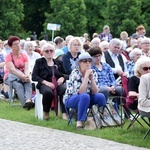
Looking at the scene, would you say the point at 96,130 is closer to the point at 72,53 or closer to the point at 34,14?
the point at 72,53

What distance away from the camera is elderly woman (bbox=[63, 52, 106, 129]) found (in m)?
10.8

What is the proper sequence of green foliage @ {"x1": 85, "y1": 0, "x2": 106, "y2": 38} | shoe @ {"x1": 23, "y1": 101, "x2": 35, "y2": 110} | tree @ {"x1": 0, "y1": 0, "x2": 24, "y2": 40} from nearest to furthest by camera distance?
1. shoe @ {"x1": 23, "y1": 101, "x2": 35, "y2": 110}
2. tree @ {"x1": 0, "y1": 0, "x2": 24, "y2": 40}
3. green foliage @ {"x1": 85, "y1": 0, "x2": 106, "y2": 38}

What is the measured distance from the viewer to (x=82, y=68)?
11188 millimetres

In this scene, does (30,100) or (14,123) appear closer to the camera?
(14,123)

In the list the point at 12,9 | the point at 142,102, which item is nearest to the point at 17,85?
the point at 142,102

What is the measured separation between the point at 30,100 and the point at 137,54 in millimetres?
2897

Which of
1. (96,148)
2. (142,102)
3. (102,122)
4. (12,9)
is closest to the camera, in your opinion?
(96,148)

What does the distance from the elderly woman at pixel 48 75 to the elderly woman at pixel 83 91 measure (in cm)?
103

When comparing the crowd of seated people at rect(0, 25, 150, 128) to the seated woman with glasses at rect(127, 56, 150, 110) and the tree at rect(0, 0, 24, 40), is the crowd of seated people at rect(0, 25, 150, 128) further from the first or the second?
the tree at rect(0, 0, 24, 40)

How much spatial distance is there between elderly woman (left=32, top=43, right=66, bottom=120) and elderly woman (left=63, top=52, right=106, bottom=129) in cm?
103

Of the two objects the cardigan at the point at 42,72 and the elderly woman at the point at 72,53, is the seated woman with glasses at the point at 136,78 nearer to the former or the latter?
the cardigan at the point at 42,72

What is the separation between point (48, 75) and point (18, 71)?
1.88 meters

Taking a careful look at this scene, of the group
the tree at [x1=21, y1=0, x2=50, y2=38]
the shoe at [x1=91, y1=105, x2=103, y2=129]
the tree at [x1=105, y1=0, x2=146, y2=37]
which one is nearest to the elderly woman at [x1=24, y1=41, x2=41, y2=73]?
the shoe at [x1=91, y1=105, x2=103, y2=129]

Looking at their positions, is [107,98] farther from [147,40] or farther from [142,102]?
[147,40]
